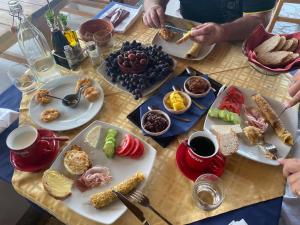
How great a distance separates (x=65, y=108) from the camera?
1056mm

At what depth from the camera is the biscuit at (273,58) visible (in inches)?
41.6

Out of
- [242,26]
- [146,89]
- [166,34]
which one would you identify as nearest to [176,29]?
[166,34]

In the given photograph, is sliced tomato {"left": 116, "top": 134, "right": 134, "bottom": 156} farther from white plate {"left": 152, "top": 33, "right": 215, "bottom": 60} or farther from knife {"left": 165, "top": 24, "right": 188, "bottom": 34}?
knife {"left": 165, "top": 24, "right": 188, "bottom": 34}

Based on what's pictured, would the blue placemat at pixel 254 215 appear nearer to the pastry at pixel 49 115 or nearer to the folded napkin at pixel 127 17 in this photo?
the pastry at pixel 49 115

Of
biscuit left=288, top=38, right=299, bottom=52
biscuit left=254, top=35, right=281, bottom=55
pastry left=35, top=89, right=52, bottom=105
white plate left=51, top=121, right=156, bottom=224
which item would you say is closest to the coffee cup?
white plate left=51, top=121, right=156, bottom=224

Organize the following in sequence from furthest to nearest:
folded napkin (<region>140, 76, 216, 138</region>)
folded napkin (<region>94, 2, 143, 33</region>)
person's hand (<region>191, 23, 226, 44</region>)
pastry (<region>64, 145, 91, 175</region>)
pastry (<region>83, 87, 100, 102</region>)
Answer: folded napkin (<region>94, 2, 143, 33</region>) → person's hand (<region>191, 23, 226, 44</region>) → pastry (<region>83, 87, 100, 102</region>) → folded napkin (<region>140, 76, 216, 138</region>) → pastry (<region>64, 145, 91, 175</region>)

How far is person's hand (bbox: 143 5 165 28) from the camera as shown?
4.32 ft

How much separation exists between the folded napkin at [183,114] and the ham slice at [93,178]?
224 mm

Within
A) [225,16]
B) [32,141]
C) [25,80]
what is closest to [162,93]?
[32,141]

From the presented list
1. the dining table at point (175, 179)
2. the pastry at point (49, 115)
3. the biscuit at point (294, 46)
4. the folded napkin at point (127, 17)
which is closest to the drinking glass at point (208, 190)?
the dining table at point (175, 179)

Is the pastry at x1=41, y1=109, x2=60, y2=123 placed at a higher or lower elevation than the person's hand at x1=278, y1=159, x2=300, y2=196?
lower

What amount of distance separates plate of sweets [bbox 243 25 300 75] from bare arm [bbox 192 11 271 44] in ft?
0.28

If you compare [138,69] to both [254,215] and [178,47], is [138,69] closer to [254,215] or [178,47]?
[178,47]

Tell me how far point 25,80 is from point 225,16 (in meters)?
1.09
